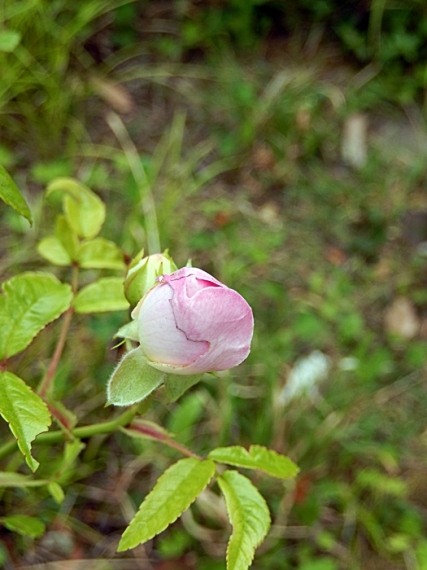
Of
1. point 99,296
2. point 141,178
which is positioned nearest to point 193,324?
point 99,296

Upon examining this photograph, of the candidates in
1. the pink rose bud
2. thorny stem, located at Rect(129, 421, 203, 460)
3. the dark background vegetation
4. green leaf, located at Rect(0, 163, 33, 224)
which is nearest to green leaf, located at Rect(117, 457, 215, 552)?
thorny stem, located at Rect(129, 421, 203, 460)

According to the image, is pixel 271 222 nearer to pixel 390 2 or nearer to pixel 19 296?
pixel 390 2

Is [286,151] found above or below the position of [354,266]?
above

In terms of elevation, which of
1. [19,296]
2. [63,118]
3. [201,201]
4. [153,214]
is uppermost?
[19,296]

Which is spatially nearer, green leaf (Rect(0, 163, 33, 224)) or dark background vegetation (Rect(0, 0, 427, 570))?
green leaf (Rect(0, 163, 33, 224))

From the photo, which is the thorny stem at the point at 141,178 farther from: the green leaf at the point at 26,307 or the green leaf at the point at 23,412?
the green leaf at the point at 23,412

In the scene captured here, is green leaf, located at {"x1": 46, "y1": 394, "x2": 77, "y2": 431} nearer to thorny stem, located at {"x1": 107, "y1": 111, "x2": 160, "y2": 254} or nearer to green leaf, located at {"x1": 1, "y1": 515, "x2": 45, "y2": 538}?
green leaf, located at {"x1": 1, "y1": 515, "x2": 45, "y2": 538}

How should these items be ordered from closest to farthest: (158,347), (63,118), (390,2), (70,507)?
(158,347)
(70,507)
(63,118)
(390,2)

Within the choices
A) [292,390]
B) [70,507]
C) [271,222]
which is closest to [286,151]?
[271,222]
